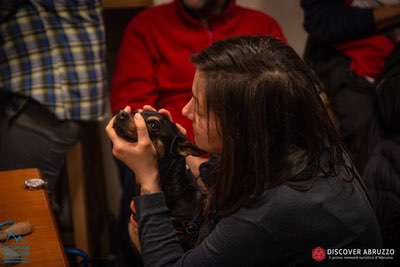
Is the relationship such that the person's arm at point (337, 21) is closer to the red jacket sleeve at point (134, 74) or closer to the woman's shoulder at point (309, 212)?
the red jacket sleeve at point (134, 74)

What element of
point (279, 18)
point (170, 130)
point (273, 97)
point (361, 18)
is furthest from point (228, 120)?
point (279, 18)

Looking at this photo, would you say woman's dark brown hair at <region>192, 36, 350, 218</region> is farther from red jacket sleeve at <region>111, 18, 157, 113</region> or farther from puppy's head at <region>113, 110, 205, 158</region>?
red jacket sleeve at <region>111, 18, 157, 113</region>

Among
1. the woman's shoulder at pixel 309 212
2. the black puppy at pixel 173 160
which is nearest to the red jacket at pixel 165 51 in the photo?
the black puppy at pixel 173 160

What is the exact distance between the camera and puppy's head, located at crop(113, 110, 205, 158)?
3.42 ft

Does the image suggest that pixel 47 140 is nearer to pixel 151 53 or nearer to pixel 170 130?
pixel 151 53

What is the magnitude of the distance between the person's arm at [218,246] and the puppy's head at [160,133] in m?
0.16

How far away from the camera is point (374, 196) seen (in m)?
1.46

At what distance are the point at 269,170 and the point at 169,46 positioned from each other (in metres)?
0.96

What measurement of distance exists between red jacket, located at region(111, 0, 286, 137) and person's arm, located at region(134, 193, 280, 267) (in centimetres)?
76

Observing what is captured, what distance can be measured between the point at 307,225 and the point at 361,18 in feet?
3.28

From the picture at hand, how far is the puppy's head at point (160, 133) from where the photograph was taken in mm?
1042

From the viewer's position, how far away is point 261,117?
0.90 m

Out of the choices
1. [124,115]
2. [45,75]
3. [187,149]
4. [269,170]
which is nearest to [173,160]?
[187,149]

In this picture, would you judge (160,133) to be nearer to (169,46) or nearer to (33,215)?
(33,215)
